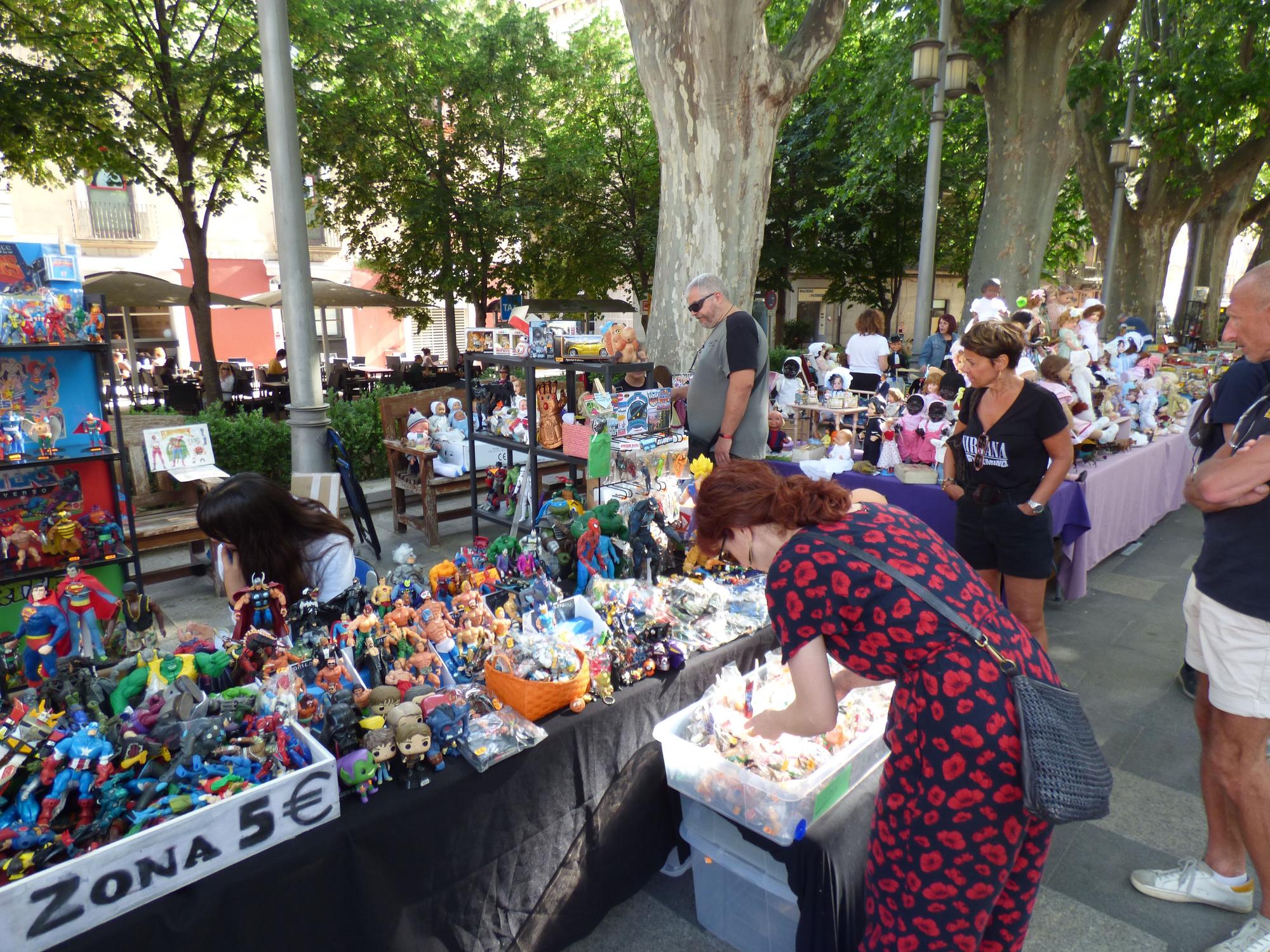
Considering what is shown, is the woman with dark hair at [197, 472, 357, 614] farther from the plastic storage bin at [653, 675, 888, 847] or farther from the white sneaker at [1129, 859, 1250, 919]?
the white sneaker at [1129, 859, 1250, 919]

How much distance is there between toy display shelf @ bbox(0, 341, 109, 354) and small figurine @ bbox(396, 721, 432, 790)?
3.12 m

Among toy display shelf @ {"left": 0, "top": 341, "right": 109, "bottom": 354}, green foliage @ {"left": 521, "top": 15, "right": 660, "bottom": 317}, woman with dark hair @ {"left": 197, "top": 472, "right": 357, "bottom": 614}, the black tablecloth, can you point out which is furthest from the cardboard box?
green foliage @ {"left": 521, "top": 15, "right": 660, "bottom": 317}

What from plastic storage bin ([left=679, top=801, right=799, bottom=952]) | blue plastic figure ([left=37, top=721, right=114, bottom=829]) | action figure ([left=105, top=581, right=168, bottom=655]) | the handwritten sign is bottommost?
plastic storage bin ([left=679, top=801, right=799, bottom=952])

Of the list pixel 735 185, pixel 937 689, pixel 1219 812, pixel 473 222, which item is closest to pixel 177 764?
pixel 937 689

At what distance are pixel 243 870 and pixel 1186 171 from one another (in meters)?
19.6

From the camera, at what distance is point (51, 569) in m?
3.93

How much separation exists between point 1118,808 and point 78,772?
3533 millimetres

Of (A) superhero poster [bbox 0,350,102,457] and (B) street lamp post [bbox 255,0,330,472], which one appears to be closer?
(A) superhero poster [bbox 0,350,102,457]

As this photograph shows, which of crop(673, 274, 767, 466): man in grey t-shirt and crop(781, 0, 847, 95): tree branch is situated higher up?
crop(781, 0, 847, 95): tree branch

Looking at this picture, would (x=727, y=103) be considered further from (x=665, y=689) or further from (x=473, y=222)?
(x=473, y=222)

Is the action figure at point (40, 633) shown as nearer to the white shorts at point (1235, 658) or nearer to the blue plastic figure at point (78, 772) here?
the blue plastic figure at point (78, 772)

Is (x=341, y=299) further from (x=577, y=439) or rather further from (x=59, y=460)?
(x=577, y=439)

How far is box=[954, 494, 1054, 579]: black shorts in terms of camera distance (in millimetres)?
3385

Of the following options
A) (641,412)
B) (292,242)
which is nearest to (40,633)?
(292,242)
